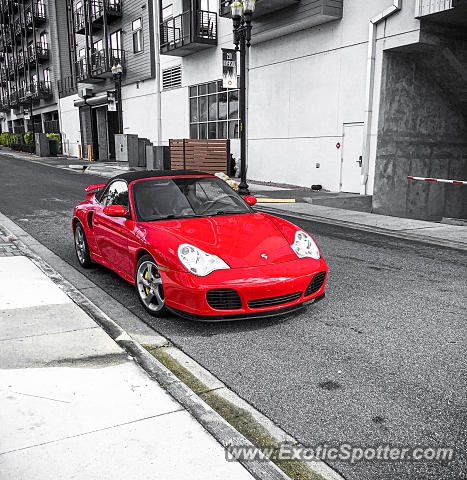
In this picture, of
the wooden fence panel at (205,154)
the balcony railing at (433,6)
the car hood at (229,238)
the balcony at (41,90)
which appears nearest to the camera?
the car hood at (229,238)

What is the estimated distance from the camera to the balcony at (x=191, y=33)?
23.1m

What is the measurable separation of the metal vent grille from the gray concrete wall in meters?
12.0

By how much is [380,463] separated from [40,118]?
60678 millimetres

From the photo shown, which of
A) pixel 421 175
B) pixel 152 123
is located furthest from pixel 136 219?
pixel 152 123

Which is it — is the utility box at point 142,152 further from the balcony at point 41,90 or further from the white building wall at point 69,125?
the balcony at point 41,90

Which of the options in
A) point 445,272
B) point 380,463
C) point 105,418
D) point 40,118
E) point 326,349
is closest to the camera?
point 380,463

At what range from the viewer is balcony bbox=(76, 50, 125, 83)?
3322 centimetres

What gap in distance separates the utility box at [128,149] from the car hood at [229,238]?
24.1m

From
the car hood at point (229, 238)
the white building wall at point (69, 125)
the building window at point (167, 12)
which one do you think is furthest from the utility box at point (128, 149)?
the car hood at point (229, 238)

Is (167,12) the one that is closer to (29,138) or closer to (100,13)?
(100,13)

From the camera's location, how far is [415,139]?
52.8 feet

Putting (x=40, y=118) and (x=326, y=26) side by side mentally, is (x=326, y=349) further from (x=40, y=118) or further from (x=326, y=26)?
(x=40, y=118)

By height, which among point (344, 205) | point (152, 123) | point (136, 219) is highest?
point (152, 123)

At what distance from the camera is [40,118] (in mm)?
56031
